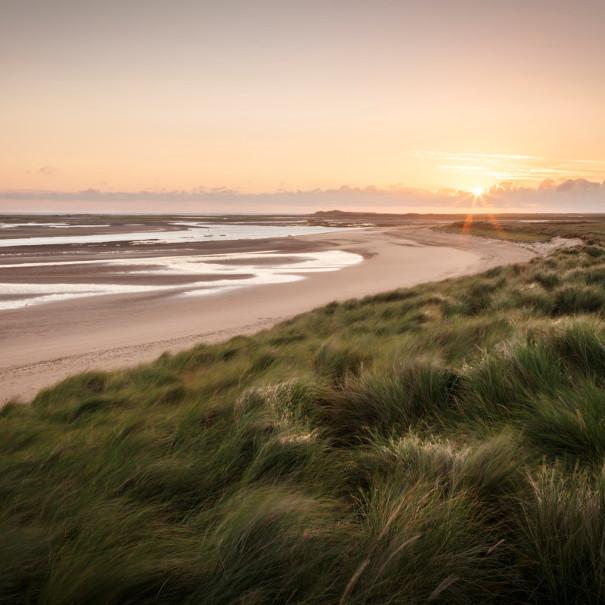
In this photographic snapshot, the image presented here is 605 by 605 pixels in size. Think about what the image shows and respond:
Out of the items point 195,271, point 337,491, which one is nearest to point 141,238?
point 195,271

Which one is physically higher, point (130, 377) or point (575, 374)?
point (575, 374)

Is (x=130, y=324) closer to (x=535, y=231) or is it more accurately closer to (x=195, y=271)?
(x=195, y=271)

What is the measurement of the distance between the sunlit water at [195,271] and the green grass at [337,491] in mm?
13800

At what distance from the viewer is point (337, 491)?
242 cm

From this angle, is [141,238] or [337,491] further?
[141,238]

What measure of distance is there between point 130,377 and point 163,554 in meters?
5.24

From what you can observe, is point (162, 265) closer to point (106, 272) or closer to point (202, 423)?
point (106, 272)

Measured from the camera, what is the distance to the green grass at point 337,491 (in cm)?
170

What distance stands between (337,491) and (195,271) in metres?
22.7

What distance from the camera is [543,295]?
8703 millimetres

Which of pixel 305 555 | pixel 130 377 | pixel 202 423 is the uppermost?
pixel 305 555

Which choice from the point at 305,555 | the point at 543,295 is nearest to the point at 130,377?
the point at 305,555

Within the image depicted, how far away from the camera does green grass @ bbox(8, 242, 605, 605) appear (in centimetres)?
170

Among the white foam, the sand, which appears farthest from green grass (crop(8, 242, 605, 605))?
the white foam
